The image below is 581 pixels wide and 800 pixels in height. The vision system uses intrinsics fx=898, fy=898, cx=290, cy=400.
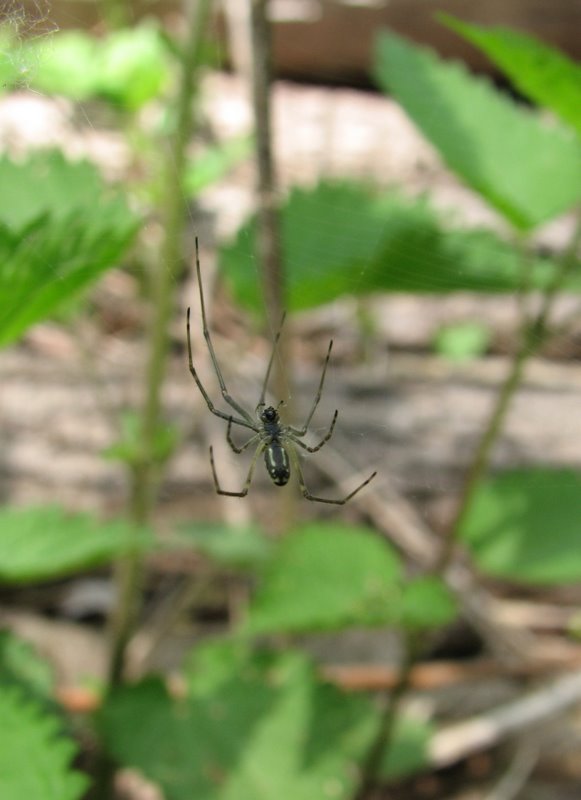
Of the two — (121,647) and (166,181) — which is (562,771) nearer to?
(121,647)

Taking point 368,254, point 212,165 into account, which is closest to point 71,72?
point 212,165

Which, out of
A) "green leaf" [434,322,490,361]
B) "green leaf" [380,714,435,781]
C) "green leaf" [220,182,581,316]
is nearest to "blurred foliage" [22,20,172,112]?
"green leaf" [220,182,581,316]

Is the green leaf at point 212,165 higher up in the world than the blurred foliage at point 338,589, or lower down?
higher up

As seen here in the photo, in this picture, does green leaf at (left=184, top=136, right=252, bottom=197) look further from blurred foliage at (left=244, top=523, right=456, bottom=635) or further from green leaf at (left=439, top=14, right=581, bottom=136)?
green leaf at (left=439, top=14, right=581, bottom=136)

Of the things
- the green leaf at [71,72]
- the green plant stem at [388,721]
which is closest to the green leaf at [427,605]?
the green plant stem at [388,721]

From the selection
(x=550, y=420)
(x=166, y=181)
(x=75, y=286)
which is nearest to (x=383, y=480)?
(x=550, y=420)

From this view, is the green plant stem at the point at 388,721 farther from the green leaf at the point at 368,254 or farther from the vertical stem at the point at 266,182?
the green leaf at the point at 368,254

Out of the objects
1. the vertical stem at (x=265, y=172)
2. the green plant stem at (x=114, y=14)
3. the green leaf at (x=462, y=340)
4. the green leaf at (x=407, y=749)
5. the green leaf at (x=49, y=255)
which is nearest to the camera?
the green leaf at (x=49, y=255)
